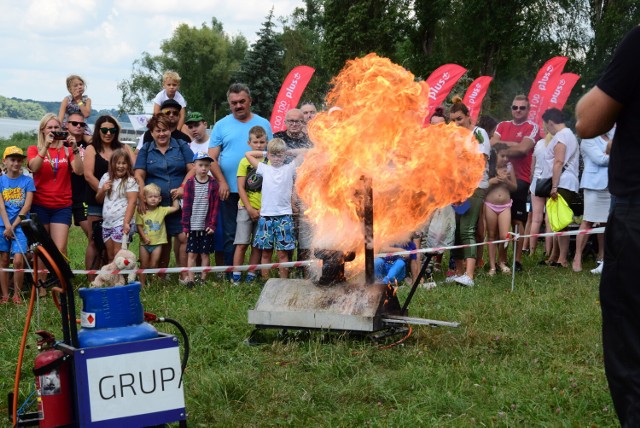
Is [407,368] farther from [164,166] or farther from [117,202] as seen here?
[164,166]

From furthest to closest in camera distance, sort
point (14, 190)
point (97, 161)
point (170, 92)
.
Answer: point (170, 92), point (97, 161), point (14, 190)

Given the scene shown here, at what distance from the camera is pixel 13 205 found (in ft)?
31.6

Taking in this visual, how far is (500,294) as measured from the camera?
9227 millimetres

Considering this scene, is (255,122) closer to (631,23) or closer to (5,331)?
(5,331)

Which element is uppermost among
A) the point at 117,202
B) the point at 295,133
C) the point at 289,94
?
the point at 289,94

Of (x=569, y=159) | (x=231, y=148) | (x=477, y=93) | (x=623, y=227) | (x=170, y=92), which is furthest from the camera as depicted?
(x=477, y=93)

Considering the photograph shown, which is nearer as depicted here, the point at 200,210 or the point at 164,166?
the point at 200,210

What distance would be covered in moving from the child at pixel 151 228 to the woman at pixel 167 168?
137 millimetres

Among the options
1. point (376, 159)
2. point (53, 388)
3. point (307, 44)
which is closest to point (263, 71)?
point (307, 44)

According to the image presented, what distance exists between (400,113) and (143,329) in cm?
329

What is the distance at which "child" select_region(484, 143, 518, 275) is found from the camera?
11.2 m

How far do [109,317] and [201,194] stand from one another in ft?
18.2

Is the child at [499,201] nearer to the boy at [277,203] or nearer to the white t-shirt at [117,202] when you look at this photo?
the boy at [277,203]

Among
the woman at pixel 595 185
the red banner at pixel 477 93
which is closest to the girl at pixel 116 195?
the woman at pixel 595 185
